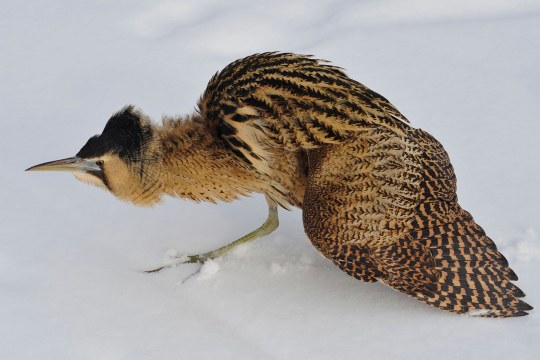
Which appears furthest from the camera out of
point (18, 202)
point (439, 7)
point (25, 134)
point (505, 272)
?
point (439, 7)

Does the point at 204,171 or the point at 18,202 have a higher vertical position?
the point at 204,171

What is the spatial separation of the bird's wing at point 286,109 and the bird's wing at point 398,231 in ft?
0.44

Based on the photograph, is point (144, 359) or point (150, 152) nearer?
point (144, 359)

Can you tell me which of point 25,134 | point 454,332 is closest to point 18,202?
point 25,134

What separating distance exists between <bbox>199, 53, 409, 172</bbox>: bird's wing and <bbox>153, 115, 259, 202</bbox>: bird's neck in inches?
4.1

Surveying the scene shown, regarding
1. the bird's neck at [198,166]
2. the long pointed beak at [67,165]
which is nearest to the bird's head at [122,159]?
the long pointed beak at [67,165]

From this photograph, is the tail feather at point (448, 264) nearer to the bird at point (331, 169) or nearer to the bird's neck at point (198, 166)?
the bird at point (331, 169)

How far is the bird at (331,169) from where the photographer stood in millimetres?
4652

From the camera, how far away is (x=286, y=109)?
15.7 ft

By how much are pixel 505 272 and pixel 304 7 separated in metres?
4.89

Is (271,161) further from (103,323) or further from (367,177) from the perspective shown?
(103,323)

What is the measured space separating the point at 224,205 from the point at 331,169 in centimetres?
162

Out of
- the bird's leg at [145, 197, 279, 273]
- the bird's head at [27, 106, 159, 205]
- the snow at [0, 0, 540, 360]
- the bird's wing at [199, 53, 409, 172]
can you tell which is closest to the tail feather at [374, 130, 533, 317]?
the snow at [0, 0, 540, 360]

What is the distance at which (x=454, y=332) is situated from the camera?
4652 mm
